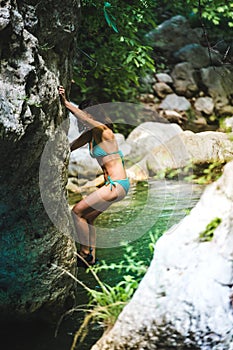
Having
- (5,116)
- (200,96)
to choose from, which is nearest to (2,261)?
(5,116)

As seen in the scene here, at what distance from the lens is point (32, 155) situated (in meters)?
3.80

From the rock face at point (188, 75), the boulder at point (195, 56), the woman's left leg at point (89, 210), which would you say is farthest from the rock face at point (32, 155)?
the boulder at point (195, 56)

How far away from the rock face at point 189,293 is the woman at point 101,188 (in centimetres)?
206

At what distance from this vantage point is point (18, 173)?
3.82 m

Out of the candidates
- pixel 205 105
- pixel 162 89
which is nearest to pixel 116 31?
pixel 205 105

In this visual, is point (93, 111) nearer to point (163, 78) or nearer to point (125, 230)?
point (125, 230)

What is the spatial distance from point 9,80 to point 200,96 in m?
12.6

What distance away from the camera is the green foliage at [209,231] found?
2.70 meters

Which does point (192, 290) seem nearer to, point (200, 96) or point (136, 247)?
point (136, 247)

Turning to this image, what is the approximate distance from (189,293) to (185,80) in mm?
13671

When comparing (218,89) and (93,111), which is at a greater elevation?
(93,111)

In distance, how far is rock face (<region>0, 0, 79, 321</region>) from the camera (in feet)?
11.7

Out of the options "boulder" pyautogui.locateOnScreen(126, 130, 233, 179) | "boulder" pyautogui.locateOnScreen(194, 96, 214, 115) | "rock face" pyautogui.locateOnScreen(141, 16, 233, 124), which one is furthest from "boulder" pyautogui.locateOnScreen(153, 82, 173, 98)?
"boulder" pyautogui.locateOnScreen(126, 130, 233, 179)

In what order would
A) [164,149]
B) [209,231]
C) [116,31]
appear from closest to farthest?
[209,231], [116,31], [164,149]
